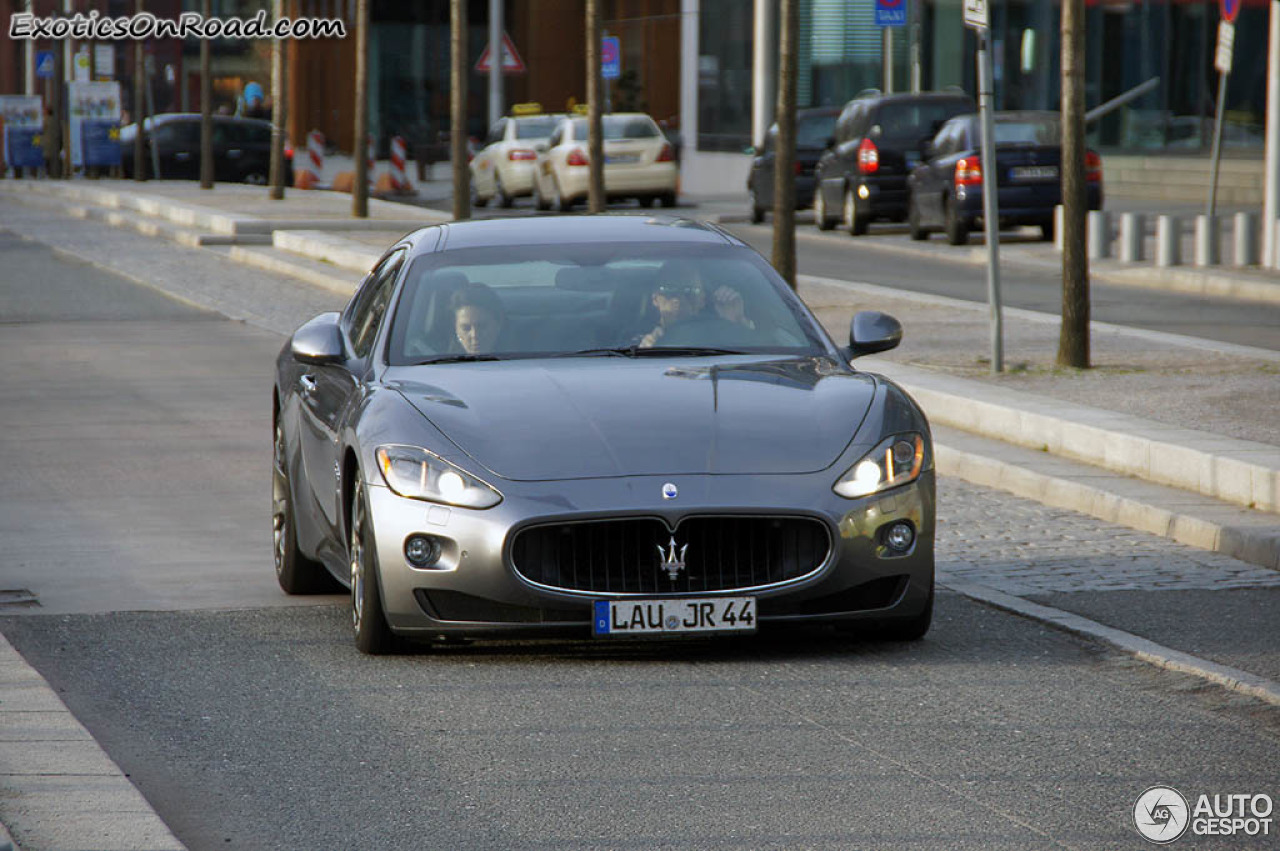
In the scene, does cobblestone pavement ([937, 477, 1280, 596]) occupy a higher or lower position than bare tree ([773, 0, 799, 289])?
lower

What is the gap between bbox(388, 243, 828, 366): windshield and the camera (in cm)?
809

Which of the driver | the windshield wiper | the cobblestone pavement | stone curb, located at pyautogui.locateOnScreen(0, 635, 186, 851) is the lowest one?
the cobblestone pavement

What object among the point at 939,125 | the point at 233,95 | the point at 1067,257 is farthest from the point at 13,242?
the point at 233,95

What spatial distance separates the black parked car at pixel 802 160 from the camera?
36562mm

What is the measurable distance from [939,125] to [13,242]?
1347 centimetres

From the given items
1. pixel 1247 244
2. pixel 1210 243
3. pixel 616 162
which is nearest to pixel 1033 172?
pixel 1210 243

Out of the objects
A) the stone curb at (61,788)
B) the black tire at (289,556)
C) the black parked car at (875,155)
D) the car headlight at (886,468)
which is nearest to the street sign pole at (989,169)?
the black tire at (289,556)

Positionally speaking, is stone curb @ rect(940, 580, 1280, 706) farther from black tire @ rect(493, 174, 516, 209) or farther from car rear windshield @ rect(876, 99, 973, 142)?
black tire @ rect(493, 174, 516, 209)

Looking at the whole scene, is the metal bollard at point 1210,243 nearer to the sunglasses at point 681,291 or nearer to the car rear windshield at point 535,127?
the sunglasses at point 681,291

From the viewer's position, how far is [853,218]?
33375 millimetres

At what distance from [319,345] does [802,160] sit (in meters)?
29.5

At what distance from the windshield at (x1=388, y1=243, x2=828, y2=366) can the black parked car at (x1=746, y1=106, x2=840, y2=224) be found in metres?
27.8

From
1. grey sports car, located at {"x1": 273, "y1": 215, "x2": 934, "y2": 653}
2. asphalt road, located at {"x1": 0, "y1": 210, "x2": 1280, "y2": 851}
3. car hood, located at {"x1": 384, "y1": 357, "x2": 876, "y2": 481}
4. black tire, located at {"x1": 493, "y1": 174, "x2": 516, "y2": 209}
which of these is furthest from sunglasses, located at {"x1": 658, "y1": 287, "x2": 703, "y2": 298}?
black tire, located at {"x1": 493, "y1": 174, "x2": 516, "y2": 209}

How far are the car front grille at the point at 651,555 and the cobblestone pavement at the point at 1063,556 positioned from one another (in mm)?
1799
